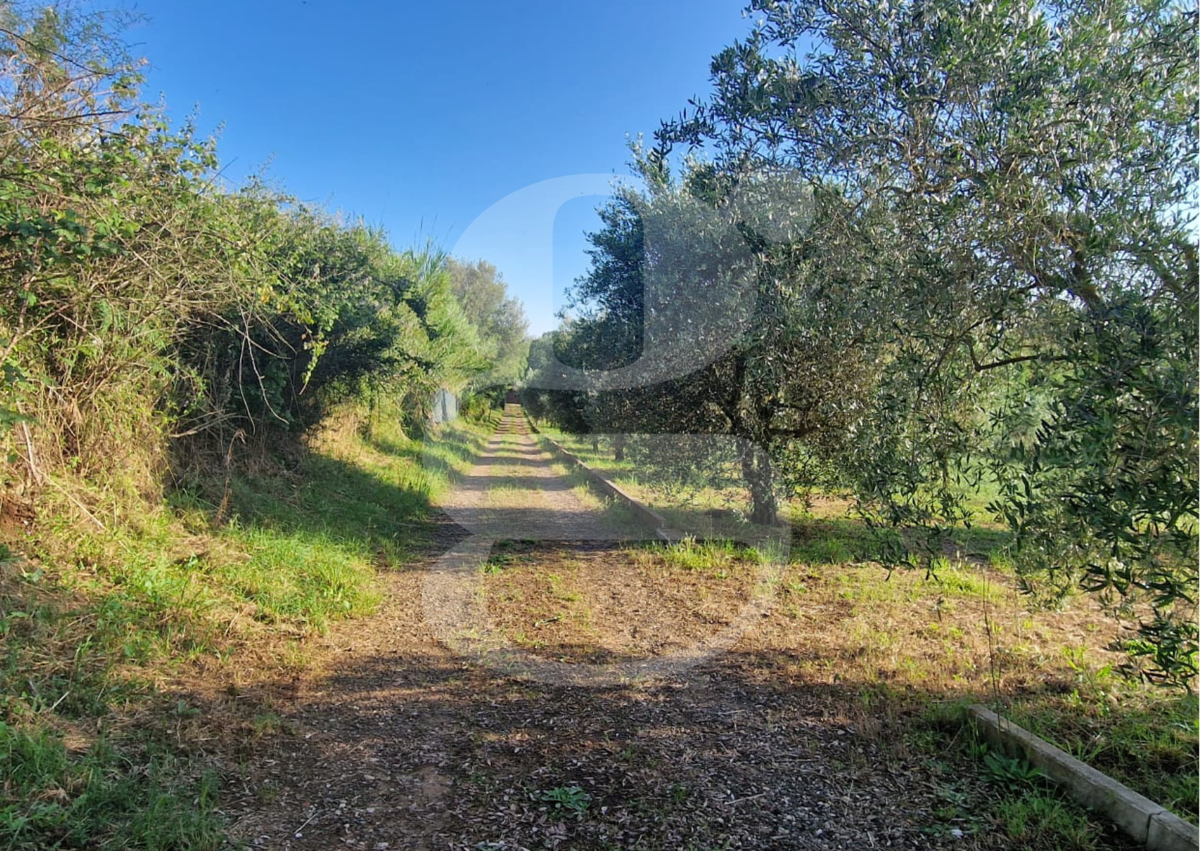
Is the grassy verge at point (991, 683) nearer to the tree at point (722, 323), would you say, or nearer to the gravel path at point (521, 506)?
the tree at point (722, 323)

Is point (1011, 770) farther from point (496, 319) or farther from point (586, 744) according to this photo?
point (496, 319)

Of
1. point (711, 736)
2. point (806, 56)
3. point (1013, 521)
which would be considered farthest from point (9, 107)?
point (1013, 521)

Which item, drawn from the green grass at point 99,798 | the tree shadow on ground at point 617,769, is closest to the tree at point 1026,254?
the tree shadow on ground at point 617,769

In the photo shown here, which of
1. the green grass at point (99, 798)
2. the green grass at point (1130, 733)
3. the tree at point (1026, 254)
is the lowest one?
the green grass at point (99, 798)

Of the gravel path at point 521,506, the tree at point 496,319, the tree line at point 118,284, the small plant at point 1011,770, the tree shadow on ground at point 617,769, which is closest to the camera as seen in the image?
the tree shadow on ground at point 617,769

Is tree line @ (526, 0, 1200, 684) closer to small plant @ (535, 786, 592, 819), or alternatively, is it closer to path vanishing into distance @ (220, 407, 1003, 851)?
path vanishing into distance @ (220, 407, 1003, 851)

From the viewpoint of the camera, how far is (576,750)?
3.43m

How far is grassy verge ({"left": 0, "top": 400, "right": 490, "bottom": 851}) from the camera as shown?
261cm

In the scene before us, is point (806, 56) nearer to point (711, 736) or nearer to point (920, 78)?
point (920, 78)

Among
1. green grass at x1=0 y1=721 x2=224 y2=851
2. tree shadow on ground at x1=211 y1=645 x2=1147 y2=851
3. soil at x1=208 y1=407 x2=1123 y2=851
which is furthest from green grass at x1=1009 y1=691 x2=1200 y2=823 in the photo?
green grass at x1=0 y1=721 x2=224 y2=851

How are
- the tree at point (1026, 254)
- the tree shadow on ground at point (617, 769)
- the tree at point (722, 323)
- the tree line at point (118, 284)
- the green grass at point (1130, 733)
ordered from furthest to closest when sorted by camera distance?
the tree at point (722, 323), the tree line at point (118, 284), the green grass at point (1130, 733), the tree shadow on ground at point (617, 769), the tree at point (1026, 254)

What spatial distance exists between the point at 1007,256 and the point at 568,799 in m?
3.19

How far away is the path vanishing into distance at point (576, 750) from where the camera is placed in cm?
274

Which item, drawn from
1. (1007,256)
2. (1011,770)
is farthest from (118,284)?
(1011,770)
